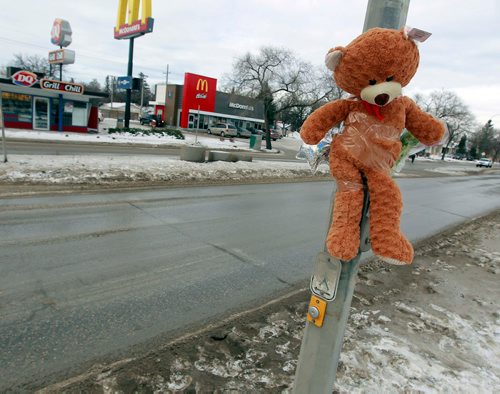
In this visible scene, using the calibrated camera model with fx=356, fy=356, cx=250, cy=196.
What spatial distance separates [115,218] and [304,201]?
598 centimetres

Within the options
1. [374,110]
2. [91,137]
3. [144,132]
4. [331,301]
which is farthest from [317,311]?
[144,132]

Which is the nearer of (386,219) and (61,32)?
(386,219)

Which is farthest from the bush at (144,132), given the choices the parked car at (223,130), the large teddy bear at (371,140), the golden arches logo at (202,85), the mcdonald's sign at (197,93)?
the large teddy bear at (371,140)

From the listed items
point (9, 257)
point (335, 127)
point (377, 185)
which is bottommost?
point (9, 257)

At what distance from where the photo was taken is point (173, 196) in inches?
381

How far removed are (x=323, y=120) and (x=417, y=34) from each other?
54 centimetres

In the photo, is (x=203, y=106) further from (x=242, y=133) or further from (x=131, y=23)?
(x=131, y=23)

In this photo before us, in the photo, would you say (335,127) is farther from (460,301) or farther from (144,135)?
(144,135)

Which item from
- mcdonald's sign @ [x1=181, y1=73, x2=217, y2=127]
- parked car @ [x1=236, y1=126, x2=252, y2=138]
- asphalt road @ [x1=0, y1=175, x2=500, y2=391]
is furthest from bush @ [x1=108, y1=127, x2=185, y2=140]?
asphalt road @ [x1=0, y1=175, x2=500, y2=391]

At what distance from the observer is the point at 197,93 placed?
44.8 meters

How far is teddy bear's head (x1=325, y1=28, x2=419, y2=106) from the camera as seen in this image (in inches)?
62.0

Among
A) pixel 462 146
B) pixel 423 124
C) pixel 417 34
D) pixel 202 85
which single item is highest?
pixel 202 85

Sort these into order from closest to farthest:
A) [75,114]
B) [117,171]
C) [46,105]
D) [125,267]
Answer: [125,267], [117,171], [46,105], [75,114]

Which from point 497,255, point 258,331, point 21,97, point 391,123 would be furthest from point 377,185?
point 21,97
